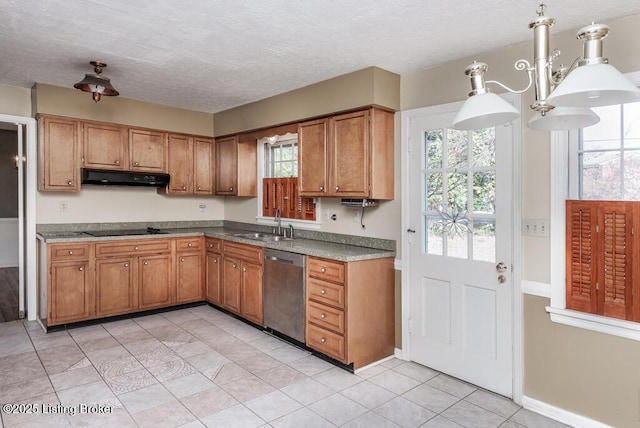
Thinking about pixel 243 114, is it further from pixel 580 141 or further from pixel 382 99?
pixel 580 141

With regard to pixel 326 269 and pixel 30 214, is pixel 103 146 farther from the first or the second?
pixel 326 269

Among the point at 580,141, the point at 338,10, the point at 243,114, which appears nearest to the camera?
the point at 338,10

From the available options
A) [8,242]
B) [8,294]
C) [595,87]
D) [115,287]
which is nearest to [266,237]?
[115,287]

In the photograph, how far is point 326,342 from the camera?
336 centimetres

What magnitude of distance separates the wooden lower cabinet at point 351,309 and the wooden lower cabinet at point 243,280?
0.80 metres

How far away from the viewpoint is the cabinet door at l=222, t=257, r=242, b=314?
445 centimetres

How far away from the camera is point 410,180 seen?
11.2 ft

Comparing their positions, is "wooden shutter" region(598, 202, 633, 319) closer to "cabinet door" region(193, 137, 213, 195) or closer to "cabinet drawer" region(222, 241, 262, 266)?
"cabinet drawer" region(222, 241, 262, 266)

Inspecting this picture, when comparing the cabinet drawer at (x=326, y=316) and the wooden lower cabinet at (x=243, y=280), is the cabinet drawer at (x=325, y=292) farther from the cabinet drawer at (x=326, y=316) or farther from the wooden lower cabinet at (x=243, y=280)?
the wooden lower cabinet at (x=243, y=280)

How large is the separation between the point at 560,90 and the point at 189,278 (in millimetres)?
4608

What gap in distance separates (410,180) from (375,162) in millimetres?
336

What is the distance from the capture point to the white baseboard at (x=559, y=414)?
8.07ft

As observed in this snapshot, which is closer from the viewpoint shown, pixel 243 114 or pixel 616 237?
pixel 616 237

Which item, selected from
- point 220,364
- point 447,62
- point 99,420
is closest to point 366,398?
point 220,364
